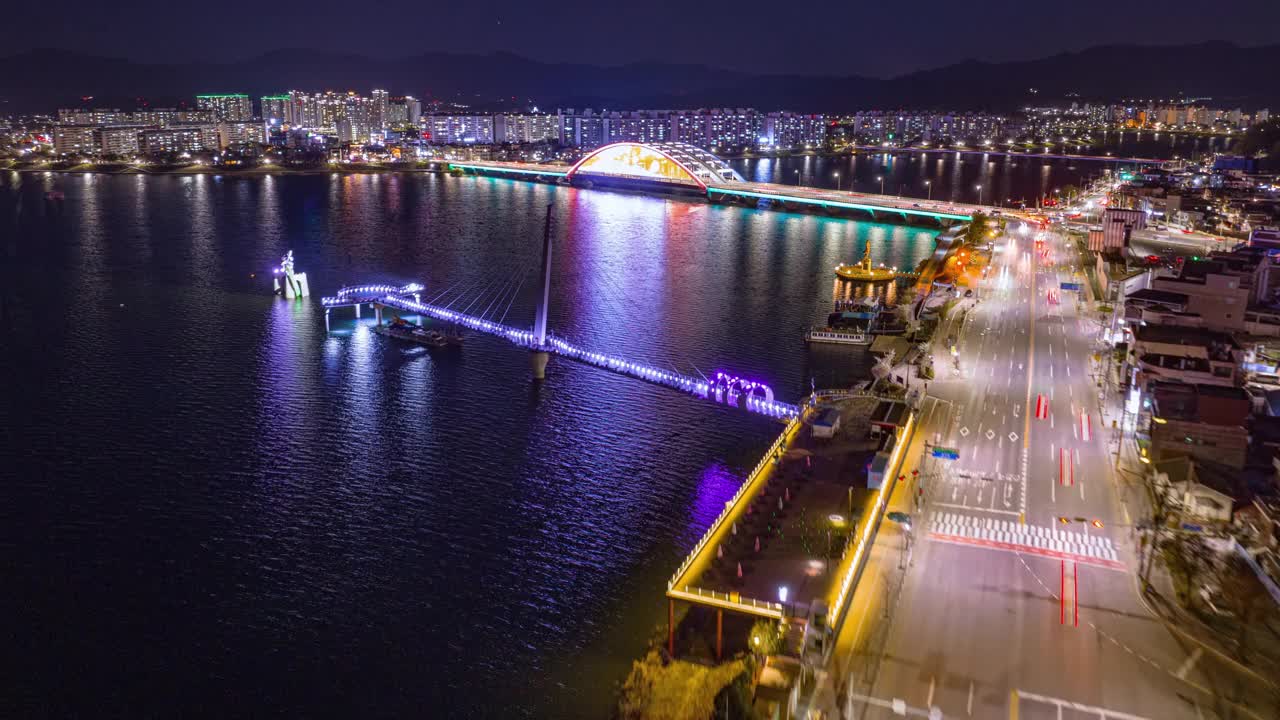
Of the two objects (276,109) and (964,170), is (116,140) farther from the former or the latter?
(964,170)

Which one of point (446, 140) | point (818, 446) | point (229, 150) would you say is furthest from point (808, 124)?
point (818, 446)

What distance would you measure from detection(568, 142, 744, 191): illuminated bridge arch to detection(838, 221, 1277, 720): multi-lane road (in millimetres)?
42190

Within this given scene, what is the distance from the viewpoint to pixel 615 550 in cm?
1231

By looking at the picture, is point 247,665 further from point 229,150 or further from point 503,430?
point 229,150

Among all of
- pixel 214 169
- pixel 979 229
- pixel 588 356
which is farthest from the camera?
pixel 214 169

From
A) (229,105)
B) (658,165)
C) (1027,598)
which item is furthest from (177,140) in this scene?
(1027,598)

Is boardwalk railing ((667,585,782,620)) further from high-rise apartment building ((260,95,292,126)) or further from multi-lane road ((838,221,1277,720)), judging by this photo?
high-rise apartment building ((260,95,292,126))

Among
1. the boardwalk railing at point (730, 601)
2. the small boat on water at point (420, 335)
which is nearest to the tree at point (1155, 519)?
the boardwalk railing at point (730, 601)

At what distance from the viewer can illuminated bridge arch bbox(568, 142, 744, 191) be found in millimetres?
56781

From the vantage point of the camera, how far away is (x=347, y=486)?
14312mm

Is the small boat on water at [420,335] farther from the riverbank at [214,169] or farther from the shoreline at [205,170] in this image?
the shoreline at [205,170]

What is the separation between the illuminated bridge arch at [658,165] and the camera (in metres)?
56.8

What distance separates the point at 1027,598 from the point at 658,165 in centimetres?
5309

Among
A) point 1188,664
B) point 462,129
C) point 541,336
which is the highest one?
point 462,129
